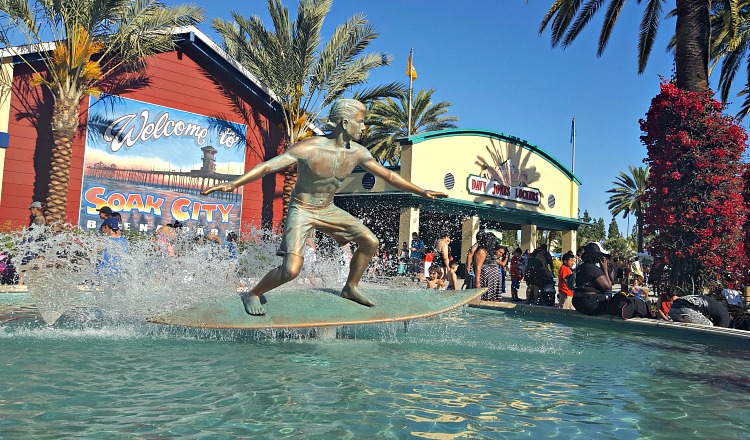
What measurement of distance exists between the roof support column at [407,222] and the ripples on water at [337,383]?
14502 mm

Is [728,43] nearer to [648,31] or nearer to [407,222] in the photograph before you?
[648,31]

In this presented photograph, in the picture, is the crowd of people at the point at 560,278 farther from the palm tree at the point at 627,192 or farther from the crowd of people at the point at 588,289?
the palm tree at the point at 627,192

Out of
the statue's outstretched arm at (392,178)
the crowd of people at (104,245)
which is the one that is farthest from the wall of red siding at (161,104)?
the statue's outstretched arm at (392,178)

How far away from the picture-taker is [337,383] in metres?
4.36

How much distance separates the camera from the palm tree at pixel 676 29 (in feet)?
39.3

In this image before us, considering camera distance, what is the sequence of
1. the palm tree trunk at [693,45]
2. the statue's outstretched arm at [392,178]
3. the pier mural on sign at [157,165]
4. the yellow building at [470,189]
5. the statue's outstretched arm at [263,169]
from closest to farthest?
the statue's outstretched arm at [263,169] < the statue's outstretched arm at [392,178] < the palm tree trunk at [693,45] < the pier mural on sign at [157,165] < the yellow building at [470,189]

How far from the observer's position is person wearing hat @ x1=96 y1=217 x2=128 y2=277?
786 centimetres

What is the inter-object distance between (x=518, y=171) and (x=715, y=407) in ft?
74.5

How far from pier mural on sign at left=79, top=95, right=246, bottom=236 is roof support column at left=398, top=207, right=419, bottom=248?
632 cm

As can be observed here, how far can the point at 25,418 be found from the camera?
3215 millimetres

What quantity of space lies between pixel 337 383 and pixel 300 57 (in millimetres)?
15849

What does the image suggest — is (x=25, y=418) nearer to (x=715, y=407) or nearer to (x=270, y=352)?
(x=270, y=352)

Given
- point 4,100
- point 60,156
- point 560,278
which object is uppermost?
point 4,100

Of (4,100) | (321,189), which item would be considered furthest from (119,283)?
(4,100)
